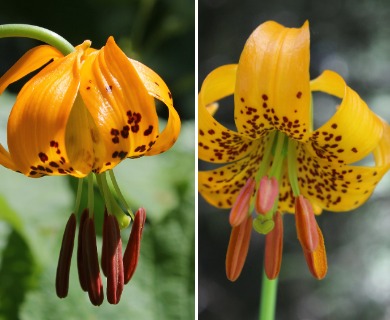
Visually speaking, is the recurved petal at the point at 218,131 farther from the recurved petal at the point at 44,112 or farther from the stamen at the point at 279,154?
the recurved petal at the point at 44,112

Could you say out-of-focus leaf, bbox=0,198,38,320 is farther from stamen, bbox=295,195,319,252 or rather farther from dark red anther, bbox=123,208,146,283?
stamen, bbox=295,195,319,252

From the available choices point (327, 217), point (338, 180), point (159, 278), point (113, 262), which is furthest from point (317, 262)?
point (327, 217)

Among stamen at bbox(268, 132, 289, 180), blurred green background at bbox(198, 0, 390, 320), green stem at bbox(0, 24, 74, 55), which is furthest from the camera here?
blurred green background at bbox(198, 0, 390, 320)

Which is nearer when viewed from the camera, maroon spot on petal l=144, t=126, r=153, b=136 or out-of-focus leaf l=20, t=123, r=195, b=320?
maroon spot on petal l=144, t=126, r=153, b=136

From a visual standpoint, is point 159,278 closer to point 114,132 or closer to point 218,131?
point 218,131

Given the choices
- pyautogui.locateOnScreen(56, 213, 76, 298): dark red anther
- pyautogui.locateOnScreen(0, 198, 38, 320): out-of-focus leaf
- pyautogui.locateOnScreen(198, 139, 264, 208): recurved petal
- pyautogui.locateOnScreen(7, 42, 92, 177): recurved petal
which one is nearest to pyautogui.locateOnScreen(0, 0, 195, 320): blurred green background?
pyautogui.locateOnScreen(0, 198, 38, 320): out-of-focus leaf

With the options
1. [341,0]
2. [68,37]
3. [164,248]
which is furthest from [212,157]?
[341,0]
